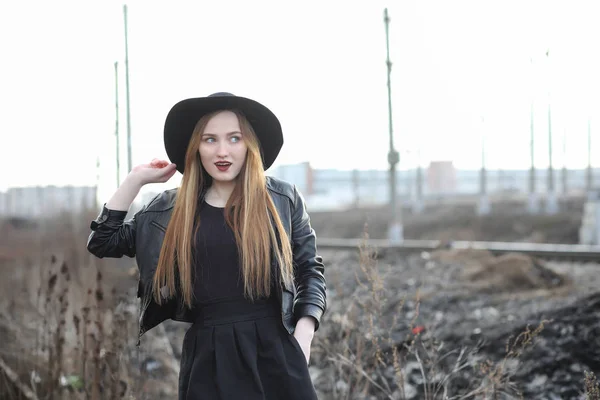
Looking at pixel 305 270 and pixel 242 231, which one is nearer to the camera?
pixel 242 231

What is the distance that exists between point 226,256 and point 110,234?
0.46m

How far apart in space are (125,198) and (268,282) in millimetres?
661

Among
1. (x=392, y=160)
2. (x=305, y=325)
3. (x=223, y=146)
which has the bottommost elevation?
(x=305, y=325)

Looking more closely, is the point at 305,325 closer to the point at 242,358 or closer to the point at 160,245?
the point at 242,358

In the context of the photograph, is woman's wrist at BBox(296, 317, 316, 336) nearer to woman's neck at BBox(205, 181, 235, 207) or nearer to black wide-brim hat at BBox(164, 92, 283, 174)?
woman's neck at BBox(205, 181, 235, 207)

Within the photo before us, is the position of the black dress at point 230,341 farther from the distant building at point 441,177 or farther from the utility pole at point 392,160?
the distant building at point 441,177

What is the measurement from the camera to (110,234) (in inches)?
102

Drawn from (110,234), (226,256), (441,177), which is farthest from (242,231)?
(441,177)

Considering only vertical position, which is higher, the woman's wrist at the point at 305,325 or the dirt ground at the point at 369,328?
the woman's wrist at the point at 305,325

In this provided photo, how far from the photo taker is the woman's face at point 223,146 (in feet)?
8.64

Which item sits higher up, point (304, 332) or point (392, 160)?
point (392, 160)

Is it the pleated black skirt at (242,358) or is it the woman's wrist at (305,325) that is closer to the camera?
the pleated black skirt at (242,358)

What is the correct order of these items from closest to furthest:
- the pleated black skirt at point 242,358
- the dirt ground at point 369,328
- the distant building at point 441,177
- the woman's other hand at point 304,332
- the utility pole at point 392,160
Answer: the pleated black skirt at point 242,358, the woman's other hand at point 304,332, the dirt ground at point 369,328, the utility pole at point 392,160, the distant building at point 441,177

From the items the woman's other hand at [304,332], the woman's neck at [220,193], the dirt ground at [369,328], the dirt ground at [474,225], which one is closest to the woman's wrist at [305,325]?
the woman's other hand at [304,332]
